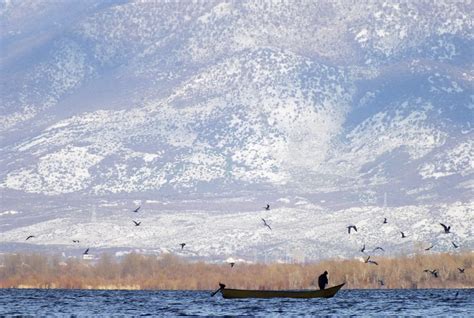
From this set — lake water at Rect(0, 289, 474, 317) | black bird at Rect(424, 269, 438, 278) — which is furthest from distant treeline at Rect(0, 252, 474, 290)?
lake water at Rect(0, 289, 474, 317)

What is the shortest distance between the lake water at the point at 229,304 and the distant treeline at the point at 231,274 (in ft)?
6.89

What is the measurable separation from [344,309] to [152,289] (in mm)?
59819

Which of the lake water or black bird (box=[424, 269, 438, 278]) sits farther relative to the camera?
black bird (box=[424, 269, 438, 278])

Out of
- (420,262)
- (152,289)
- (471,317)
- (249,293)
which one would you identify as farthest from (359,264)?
(471,317)

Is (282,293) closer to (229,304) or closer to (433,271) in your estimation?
(229,304)

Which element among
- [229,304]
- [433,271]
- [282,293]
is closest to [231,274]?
[433,271]

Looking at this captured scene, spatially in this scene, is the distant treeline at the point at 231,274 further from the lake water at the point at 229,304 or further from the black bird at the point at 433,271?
the lake water at the point at 229,304

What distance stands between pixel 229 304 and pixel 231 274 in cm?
5151

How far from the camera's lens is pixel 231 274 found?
609 feet

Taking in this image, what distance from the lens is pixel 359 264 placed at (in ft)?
588

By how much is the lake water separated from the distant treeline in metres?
2.10

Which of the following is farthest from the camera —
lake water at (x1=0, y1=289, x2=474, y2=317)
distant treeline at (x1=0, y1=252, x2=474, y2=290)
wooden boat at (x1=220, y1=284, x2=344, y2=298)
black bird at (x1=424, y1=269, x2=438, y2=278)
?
distant treeline at (x1=0, y1=252, x2=474, y2=290)

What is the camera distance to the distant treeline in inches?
6752

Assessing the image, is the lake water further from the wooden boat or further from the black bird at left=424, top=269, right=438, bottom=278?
the black bird at left=424, top=269, right=438, bottom=278
